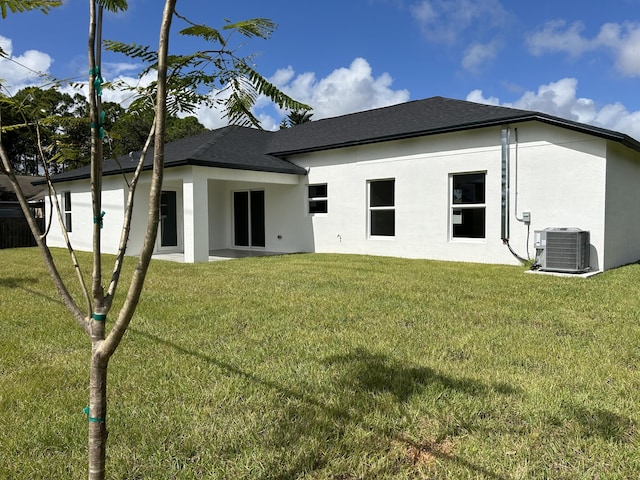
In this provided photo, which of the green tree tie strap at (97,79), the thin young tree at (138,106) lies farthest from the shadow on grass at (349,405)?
the green tree tie strap at (97,79)

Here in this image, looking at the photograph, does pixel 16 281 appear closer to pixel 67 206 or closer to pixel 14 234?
pixel 67 206

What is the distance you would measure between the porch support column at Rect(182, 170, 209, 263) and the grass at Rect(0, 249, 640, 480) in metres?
5.37

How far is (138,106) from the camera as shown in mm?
1893

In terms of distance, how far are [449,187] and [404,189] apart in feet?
4.30

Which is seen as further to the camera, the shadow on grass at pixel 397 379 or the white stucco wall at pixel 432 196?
the white stucco wall at pixel 432 196

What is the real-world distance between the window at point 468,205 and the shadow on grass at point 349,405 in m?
8.10

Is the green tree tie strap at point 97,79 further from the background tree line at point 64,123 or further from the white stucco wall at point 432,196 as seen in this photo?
the white stucco wall at point 432,196

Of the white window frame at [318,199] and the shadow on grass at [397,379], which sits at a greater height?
the white window frame at [318,199]

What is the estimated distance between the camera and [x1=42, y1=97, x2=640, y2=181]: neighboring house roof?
10.4 meters

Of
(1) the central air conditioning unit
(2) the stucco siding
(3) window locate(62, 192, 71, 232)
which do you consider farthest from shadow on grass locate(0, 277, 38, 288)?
(2) the stucco siding

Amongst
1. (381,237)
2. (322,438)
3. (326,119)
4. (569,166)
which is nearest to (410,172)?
(381,237)

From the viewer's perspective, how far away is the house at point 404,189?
9.77m

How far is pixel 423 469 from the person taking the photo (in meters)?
2.24

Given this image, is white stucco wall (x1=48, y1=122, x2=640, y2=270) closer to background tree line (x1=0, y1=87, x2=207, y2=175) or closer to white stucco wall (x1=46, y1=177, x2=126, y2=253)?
white stucco wall (x1=46, y1=177, x2=126, y2=253)
